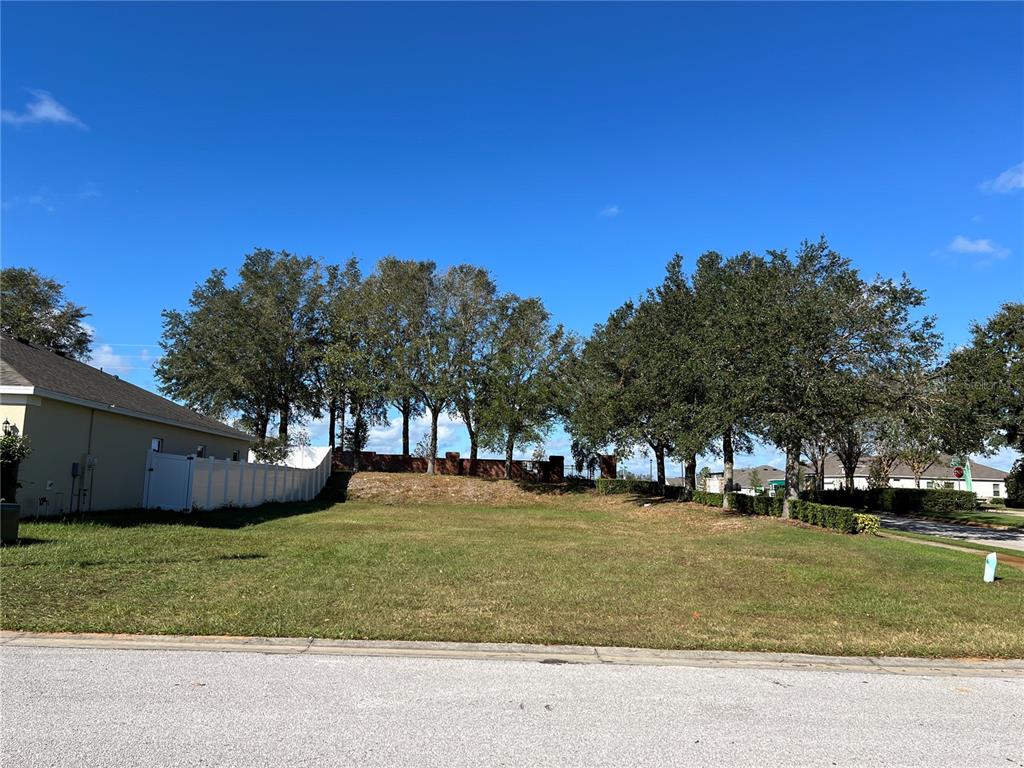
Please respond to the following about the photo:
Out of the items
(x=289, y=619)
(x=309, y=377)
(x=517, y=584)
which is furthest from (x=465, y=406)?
(x=289, y=619)

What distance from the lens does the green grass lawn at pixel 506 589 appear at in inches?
280

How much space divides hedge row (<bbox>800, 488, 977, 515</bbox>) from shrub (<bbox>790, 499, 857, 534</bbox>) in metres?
16.2

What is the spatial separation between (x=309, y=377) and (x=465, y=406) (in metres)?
12.6

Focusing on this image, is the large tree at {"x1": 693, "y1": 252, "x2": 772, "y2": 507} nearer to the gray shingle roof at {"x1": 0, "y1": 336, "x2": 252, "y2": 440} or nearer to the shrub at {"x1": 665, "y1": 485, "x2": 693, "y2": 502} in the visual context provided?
the shrub at {"x1": 665, "y1": 485, "x2": 693, "y2": 502}

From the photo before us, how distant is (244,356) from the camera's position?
41688 mm

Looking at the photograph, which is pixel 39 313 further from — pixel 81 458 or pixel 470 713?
pixel 470 713

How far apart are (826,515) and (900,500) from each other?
22571mm

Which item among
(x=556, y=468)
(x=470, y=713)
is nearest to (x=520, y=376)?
(x=556, y=468)

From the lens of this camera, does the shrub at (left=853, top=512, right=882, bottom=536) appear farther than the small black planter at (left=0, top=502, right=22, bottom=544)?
Yes

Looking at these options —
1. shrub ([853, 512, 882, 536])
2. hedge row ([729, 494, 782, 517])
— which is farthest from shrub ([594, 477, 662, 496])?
shrub ([853, 512, 882, 536])

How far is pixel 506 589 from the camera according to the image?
953cm

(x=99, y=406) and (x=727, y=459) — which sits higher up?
(x=99, y=406)

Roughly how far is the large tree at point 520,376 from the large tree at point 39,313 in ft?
81.0

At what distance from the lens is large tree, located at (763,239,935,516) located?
2175 cm
